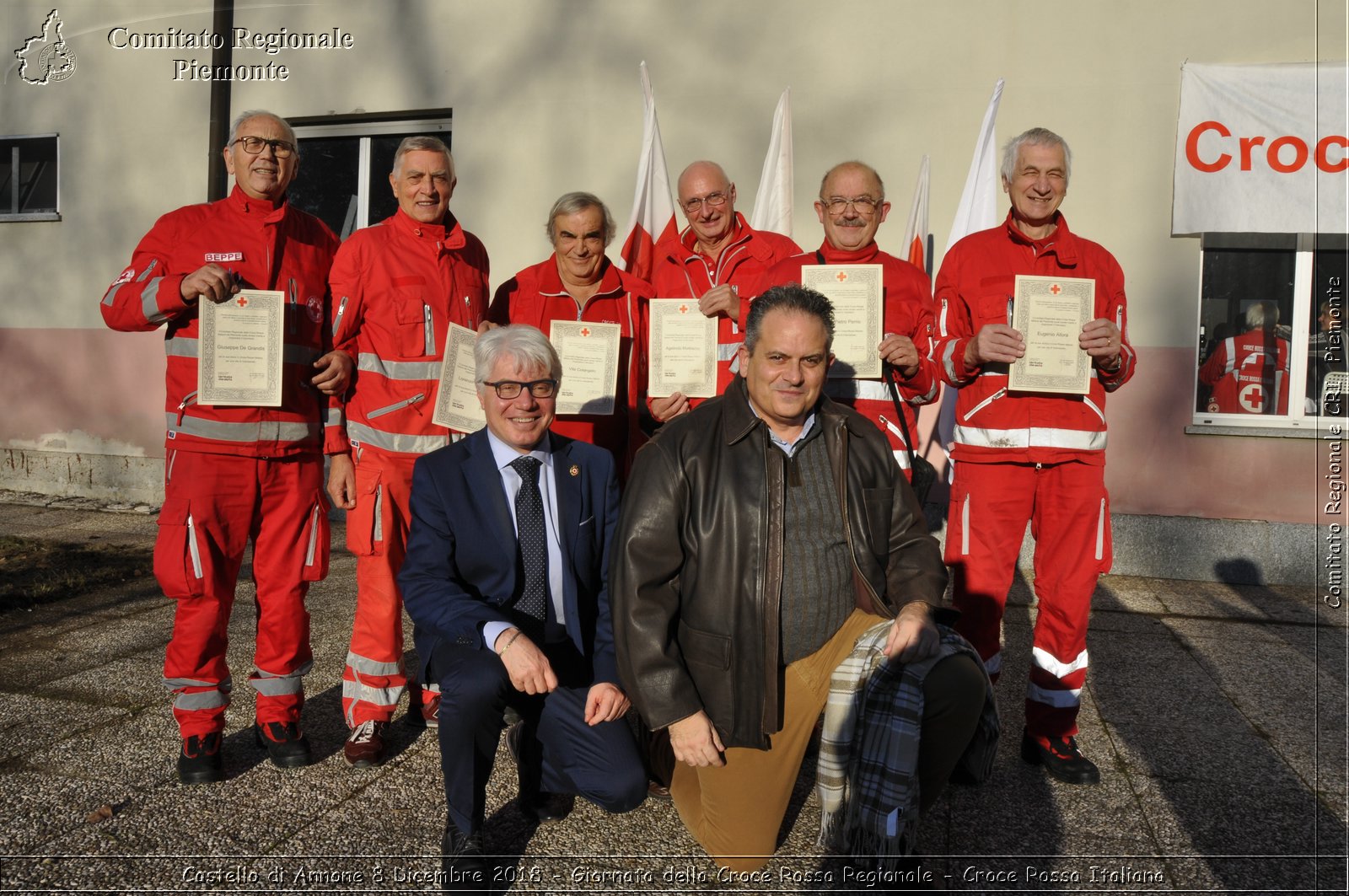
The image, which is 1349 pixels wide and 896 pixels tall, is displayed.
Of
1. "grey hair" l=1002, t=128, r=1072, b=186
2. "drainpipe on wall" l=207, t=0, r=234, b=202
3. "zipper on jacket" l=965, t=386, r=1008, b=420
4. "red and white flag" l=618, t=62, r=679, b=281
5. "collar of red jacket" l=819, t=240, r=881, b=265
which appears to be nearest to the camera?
"grey hair" l=1002, t=128, r=1072, b=186

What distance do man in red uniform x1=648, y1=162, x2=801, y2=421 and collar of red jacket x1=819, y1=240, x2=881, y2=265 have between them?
0.32 m

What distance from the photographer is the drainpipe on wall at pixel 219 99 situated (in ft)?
26.8

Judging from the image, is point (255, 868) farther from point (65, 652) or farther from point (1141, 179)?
point (1141, 179)

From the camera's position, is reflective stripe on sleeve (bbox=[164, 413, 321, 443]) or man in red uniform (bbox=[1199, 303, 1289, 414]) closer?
reflective stripe on sleeve (bbox=[164, 413, 321, 443])

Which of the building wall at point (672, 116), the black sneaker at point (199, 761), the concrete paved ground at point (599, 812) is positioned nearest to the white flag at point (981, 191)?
the building wall at point (672, 116)

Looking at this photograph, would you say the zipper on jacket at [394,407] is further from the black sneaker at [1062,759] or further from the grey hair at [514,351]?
the black sneaker at [1062,759]

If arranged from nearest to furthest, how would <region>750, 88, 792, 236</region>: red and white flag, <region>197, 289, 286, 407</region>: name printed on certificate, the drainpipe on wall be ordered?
<region>197, 289, 286, 407</region>: name printed on certificate → <region>750, 88, 792, 236</region>: red and white flag → the drainpipe on wall

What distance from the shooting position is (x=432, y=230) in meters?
3.83

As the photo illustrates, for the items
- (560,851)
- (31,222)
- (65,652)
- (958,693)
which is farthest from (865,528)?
(31,222)

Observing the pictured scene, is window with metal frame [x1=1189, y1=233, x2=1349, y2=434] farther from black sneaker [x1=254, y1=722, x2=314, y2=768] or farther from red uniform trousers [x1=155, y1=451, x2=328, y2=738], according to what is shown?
black sneaker [x1=254, y1=722, x2=314, y2=768]

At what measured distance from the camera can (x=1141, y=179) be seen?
22.2ft

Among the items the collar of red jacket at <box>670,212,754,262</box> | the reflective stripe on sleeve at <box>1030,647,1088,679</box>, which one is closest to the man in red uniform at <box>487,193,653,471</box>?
the collar of red jacket at <box>670,212,754,262</box>

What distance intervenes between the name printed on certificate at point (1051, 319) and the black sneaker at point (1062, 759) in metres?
1.31

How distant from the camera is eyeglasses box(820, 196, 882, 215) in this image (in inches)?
148
